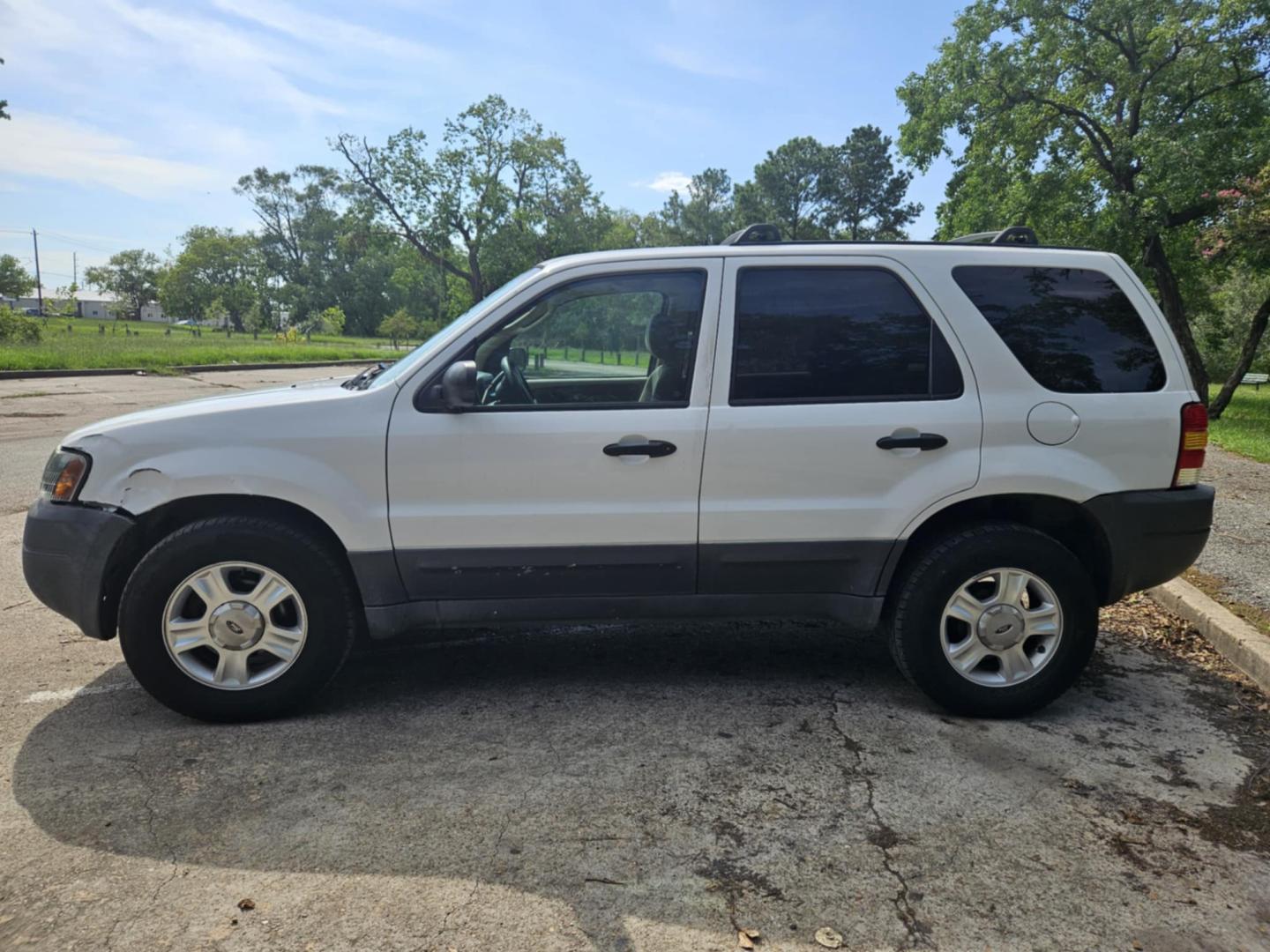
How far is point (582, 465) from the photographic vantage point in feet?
11.6

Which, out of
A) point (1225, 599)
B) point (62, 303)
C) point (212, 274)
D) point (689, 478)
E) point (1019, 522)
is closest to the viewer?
point (689, 478)

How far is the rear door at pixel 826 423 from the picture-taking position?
358cm

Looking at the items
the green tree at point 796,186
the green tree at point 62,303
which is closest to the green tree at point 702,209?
the green tree at point 796,186

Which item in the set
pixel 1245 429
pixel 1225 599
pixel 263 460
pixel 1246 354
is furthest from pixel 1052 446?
pixel 1246 354

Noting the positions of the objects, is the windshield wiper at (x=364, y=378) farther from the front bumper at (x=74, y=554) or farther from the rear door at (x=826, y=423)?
the rear door at (x=826, y=423)

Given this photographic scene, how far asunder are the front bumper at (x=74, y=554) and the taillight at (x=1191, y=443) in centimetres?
425

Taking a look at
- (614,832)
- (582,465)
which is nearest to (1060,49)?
(582,465)

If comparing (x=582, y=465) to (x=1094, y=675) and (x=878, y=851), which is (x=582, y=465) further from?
(x=1094, y=675)

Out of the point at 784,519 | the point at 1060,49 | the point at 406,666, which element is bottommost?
the point at 406,666

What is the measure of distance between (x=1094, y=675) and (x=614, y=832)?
8.86 feet

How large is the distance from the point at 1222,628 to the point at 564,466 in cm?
359

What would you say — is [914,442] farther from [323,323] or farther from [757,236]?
[323,323]

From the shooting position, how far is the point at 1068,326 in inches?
147

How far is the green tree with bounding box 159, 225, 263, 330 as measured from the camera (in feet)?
311
